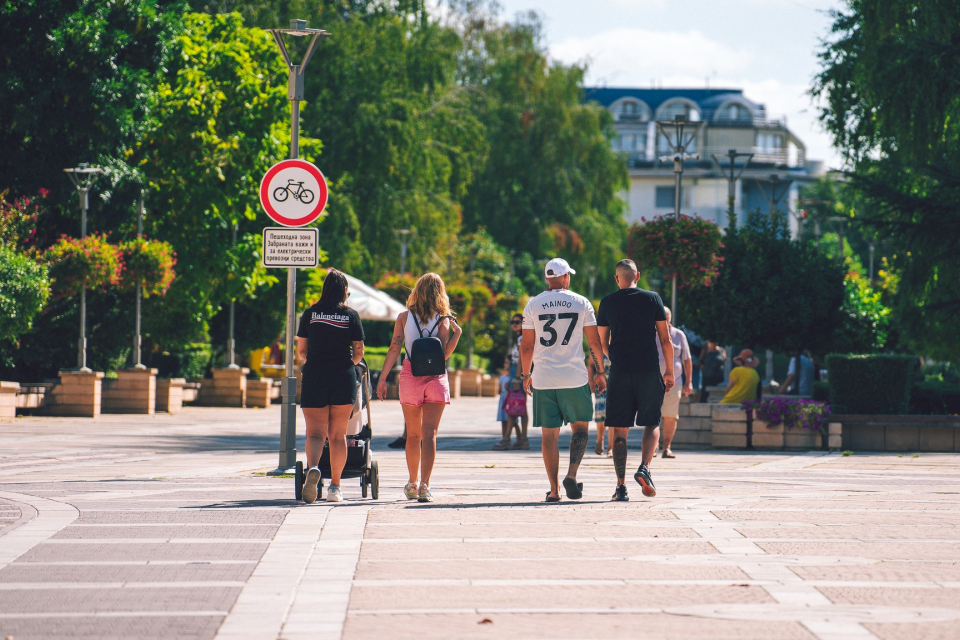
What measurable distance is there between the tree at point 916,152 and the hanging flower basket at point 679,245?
2.42m

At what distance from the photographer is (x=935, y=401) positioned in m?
22.3

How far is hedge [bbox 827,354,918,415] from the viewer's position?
20328 millimetres

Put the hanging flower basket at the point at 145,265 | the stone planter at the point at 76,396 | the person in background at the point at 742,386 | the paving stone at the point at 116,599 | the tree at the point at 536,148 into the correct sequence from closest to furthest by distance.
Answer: the paving stone at the point at 116,599 < the person in background at the point at 742,386 < the stone planter at the point at 76,396 < the hanging flower basket at the point at 145,265 < the tree at the point at 536,148

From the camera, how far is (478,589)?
665 centimetres

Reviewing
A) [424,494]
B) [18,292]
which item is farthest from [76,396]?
[424,494]

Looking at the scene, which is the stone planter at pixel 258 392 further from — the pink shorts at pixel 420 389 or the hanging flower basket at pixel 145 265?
the pink shorts at pixel 420 389

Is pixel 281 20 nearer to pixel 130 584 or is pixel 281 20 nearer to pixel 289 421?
pixel 289 421

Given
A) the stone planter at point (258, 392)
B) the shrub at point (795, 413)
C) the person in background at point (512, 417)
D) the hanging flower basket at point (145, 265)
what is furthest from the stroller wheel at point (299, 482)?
the stone planter at point (258, 392)

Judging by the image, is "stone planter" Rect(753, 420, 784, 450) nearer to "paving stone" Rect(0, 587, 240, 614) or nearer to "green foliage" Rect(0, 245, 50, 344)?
"green foliage" Rect(0, 245, 50, 344)

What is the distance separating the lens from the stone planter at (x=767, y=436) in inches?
757

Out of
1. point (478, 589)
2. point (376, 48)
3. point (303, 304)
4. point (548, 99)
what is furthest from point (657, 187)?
point (478, 589)

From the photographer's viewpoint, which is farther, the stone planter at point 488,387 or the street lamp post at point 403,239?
the stone planter at point 488,387

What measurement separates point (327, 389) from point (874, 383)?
11987mm

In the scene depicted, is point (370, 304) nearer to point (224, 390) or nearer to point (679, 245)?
point (224, 390)
